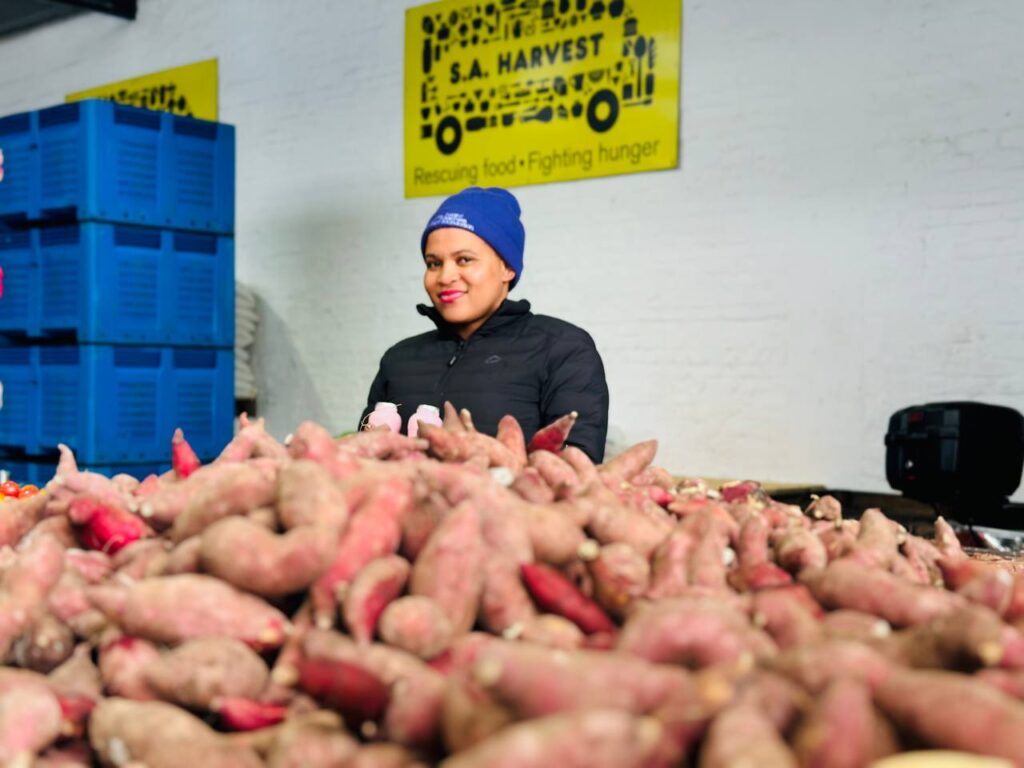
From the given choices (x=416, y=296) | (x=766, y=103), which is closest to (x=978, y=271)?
(x=766, y=103)

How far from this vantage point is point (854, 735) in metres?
0.80

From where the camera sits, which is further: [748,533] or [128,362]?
[128,362]

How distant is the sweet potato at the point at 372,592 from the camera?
40.3 inches

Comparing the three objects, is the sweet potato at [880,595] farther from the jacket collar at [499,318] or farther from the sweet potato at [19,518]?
the jacket collar at [499,318]

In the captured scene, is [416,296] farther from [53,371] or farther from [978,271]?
[978,271]

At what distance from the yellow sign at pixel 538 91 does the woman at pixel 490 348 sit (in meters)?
2.26

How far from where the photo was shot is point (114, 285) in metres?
4.93

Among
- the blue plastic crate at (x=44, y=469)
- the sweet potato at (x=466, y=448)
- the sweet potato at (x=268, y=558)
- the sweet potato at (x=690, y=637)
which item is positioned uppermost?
the sweet potato at (x=466, y=448)

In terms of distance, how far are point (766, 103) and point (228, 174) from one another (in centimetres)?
245

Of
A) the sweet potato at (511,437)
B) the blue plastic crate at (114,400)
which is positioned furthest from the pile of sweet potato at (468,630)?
the blue plastic crate at (114,400)

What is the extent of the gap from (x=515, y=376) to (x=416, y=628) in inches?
71.7

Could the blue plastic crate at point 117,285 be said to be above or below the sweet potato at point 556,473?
above

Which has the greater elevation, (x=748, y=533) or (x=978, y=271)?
(x=978, y=271)

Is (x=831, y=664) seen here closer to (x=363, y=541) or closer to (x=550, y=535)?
(x=550, y=535)
